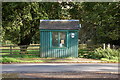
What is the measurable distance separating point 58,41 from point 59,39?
0.61 feet

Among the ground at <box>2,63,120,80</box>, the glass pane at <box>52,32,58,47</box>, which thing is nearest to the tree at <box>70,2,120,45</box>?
the glass pane at <box>52,32,58,47</box>

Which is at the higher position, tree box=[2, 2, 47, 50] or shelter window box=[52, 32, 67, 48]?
tree box=[2, 2, 47, 50]

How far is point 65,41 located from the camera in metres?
14.5

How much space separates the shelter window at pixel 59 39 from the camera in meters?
14.4

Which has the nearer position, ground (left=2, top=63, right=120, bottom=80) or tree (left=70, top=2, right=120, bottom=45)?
ground (left=2, top=63, right=120, bottom=80)

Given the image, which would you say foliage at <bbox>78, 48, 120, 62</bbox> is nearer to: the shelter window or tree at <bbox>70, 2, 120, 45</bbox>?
tree at <bbox>70, 2, 120, 45</bbox>

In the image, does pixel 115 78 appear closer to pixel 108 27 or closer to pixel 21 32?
pixel 108 27

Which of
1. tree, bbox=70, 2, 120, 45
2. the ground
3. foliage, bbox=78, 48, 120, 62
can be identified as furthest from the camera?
tree, bbox=70, 2, 120, 45

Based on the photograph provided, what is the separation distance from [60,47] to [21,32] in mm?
6006

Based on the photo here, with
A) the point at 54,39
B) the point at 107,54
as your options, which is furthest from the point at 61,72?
the point at 107,54

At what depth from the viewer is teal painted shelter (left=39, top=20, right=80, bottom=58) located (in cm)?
1440

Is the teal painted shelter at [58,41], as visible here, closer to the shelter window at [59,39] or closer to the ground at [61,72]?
the shelter window at [59,39]

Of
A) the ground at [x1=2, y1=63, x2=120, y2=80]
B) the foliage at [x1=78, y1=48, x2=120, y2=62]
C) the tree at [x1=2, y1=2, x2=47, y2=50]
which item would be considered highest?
the tree at [x1=2, y1=2, x2=47, y2=50]

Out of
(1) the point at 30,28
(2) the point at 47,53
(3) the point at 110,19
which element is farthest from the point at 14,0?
(3) the point at 110,19
